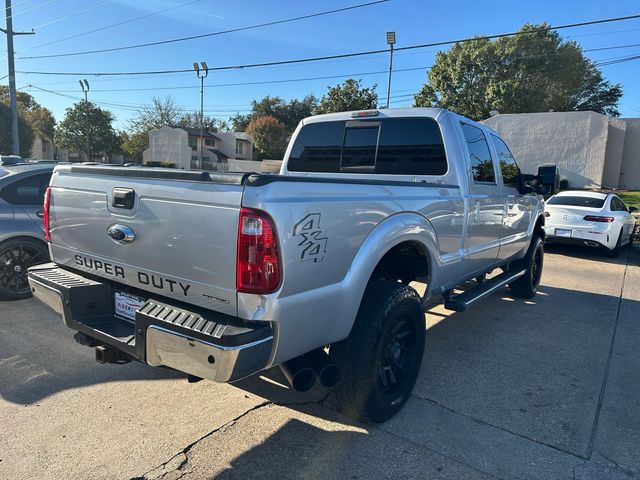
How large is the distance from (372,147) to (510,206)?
1886 millimetres

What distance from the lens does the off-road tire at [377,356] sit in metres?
2.89

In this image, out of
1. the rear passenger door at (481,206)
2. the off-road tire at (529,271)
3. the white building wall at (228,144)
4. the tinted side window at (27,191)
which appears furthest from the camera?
the white building wall at (228,144)

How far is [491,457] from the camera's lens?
2.88m

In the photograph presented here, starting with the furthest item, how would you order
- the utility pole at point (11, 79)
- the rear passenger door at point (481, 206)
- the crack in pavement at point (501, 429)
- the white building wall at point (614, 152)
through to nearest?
the white building wall at point (614, 152), the utility pole at point (11, 79), the rear passenger door at point (481, 206), the crack in pavement at point (501, 429)

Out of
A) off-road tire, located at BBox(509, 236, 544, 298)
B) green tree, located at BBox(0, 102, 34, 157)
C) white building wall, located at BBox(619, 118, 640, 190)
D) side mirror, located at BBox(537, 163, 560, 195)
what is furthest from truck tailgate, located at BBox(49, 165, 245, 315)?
green tree, located at BBox(0, 102, 34, 157)

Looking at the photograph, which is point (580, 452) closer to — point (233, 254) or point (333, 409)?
point (333, 409)

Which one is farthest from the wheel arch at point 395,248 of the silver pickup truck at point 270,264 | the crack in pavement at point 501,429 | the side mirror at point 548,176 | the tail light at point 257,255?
the side mirror at point 548,176

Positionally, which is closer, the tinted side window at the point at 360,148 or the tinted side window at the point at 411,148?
the tinted side window at the point at 411,148

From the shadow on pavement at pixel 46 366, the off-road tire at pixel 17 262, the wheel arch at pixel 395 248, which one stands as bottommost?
the shadow on pavement at pixel 46 366

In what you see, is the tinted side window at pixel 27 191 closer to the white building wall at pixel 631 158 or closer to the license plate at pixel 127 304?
the license plate at pixel 127 304

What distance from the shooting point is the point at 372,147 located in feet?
15.0

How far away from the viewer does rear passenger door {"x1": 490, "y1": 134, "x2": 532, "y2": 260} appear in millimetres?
5215

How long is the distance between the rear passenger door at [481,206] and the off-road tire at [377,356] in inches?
52.8

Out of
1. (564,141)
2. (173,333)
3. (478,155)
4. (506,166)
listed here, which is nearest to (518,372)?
(478,155)
